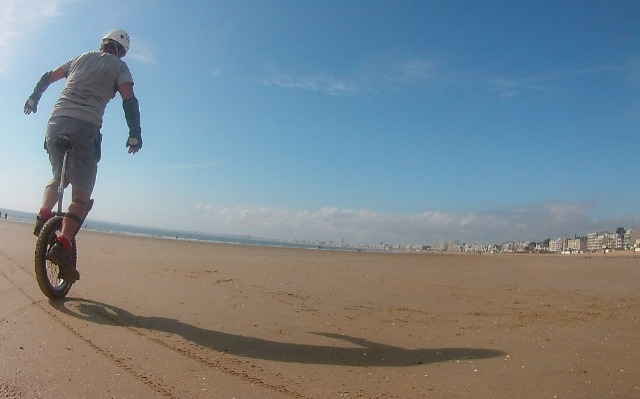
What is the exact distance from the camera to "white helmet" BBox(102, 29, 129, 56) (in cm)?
410

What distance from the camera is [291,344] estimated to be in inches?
117

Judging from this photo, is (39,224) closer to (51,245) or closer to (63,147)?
(51,245)

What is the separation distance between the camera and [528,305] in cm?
521

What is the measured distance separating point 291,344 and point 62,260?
202 centimetres

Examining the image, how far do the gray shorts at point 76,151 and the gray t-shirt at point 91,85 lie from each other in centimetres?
7

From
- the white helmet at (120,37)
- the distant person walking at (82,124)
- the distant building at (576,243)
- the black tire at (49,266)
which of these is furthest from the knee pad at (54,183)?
the distant building at (576,243)

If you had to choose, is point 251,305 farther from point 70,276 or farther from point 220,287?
point 70,276

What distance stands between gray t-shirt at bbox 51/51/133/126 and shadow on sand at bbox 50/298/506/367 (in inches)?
67.2

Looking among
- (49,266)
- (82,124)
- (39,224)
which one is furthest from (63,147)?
(49,266)

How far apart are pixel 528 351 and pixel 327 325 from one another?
1.60 metres

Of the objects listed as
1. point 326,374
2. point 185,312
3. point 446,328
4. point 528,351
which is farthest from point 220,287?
point 528,351

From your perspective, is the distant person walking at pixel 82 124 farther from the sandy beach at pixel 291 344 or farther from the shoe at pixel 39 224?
the sandy beach at pixel 291 344

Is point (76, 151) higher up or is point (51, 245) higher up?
point (76, 151)

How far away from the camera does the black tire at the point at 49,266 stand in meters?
3.36
